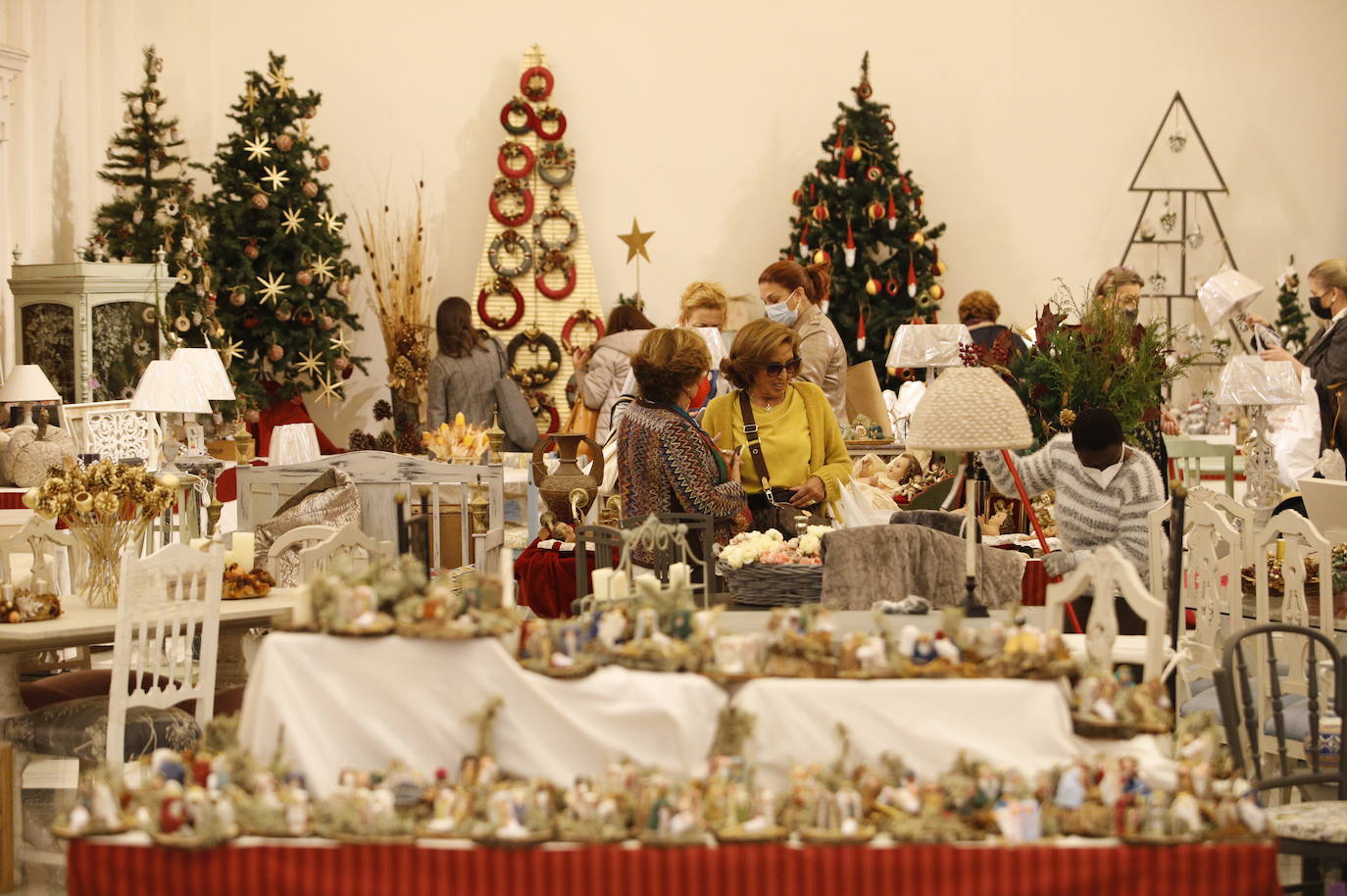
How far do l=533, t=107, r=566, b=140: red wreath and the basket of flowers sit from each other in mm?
7656

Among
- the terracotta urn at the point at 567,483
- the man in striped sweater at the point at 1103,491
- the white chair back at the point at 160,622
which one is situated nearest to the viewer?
the white chair back at the point at 160,622

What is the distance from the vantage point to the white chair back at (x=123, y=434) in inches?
306

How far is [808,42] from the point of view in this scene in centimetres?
1205

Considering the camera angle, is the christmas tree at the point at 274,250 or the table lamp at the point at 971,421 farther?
the christmas tree at the point at 274,250

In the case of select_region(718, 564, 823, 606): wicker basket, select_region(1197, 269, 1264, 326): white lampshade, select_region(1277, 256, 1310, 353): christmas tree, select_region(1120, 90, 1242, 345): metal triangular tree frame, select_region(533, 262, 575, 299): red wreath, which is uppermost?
select_region(1120, 90, 1242, 345): metal triangular tree frame

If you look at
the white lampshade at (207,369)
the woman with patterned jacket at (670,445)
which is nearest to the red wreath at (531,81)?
the white lampshade at (207,369)

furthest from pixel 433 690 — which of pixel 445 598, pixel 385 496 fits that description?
pixel 385 496

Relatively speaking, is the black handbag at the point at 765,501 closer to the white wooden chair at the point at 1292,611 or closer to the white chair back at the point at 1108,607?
the white wooden chair at the point at 1292,611

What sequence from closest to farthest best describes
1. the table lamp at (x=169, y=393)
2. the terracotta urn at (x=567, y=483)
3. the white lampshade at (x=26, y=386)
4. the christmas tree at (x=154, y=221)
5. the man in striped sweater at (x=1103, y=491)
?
the man in striped sweater at (x=1103, y=491)
the terracotta urn at (x=567, y=483)
the table lamp at (x=169, y=393)
the white lampshade at (x=26, y=386)
the christmas tree at (x=154, y=221)

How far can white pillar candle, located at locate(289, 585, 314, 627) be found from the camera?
284 cm

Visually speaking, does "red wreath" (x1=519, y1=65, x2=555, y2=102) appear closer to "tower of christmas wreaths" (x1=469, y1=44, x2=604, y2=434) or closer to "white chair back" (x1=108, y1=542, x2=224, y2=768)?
"tower of christmas wreaths" (x1=469, y1=44, x2=604, y2=434)

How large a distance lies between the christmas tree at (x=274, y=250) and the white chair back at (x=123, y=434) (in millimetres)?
2172

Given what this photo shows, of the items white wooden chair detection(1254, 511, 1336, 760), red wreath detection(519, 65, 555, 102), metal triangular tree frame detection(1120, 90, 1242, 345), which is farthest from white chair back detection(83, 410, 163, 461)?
metal triangular tree frame detection(1120, 90, 1242, 345)

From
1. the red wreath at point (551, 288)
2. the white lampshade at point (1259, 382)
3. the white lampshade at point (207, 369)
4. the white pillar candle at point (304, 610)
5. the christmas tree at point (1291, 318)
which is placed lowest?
the white pillar candle at point (304, 610)
